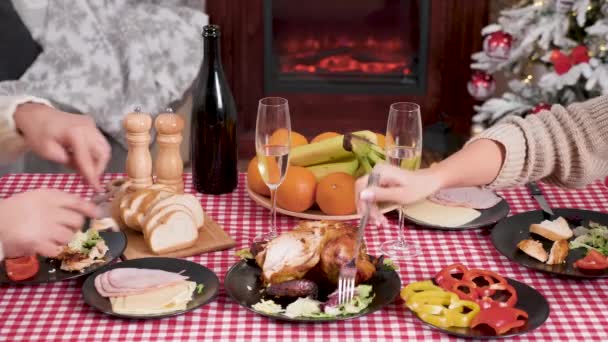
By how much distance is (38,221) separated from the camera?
1327mm

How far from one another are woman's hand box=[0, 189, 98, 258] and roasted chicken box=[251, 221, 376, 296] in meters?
0.33

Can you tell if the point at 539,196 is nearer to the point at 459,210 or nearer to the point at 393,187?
the point at 459,210

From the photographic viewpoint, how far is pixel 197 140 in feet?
6.64

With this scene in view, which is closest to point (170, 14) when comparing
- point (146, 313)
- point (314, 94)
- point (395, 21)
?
point (314, 94)

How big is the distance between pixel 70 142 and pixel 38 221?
0.93ft

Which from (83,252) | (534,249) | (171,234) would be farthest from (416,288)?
(83,252)

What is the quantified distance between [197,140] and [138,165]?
0.52 ft

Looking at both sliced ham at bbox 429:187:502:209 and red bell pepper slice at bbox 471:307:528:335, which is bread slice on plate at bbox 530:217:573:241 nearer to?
sliced ham at bbox 429:187:502:209

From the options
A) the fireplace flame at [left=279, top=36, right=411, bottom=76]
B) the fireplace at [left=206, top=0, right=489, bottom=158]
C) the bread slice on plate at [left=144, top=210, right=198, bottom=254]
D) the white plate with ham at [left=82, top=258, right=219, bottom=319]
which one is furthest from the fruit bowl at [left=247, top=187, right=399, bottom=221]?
the fireplace flame at [left=279, top=36, right=411, bottom=76]

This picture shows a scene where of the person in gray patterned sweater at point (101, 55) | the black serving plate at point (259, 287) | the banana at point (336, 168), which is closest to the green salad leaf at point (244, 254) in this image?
the black serving plate at point (259, 287)

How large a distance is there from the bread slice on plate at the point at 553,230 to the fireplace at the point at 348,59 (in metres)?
2.67

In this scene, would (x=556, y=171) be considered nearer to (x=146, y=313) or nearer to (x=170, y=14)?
(x=146, y=313)

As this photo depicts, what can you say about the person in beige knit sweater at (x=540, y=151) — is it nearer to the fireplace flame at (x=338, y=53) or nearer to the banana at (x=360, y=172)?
the banana at (x=360, y=172)

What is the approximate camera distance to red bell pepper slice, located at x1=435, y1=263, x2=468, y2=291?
4.99 feet
